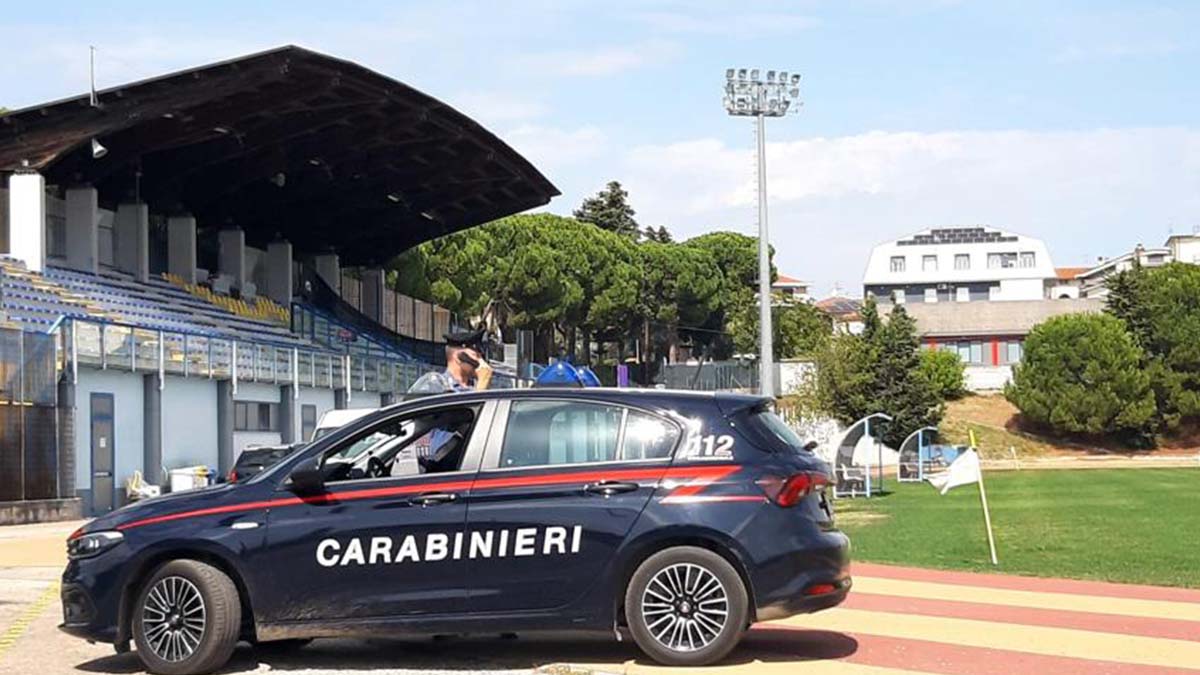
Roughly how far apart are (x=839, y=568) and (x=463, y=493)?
2308 millimetres

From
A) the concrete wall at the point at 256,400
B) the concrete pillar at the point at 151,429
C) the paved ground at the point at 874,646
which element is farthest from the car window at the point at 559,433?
the concrete wall at the point at 256,400

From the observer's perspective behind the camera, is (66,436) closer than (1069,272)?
Yes

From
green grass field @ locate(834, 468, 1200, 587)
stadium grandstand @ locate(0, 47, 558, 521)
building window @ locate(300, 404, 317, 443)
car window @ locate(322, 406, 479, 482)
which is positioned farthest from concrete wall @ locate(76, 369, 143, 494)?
car window @ locate(322, 406, 479, 482)

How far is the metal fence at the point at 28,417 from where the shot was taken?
28281 millimetres

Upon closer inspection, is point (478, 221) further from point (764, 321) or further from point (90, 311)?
point (90, 311)

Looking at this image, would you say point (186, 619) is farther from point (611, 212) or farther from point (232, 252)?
point (611, 212)

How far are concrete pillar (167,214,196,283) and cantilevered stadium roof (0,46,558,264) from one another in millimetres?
465

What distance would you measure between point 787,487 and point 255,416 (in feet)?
109

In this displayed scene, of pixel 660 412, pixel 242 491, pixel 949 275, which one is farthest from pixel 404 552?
pixel 949 275

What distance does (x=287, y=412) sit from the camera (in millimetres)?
42250

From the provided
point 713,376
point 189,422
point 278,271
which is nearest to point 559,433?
point 189,422

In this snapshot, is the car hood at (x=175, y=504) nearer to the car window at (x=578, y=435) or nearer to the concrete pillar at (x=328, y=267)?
the car window at (x=578, y=435)

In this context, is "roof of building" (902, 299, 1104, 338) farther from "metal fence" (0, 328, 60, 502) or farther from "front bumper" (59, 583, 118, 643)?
"front bumper" (59, 583, 118, 643)

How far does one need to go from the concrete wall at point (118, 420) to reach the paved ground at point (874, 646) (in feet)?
60.5
